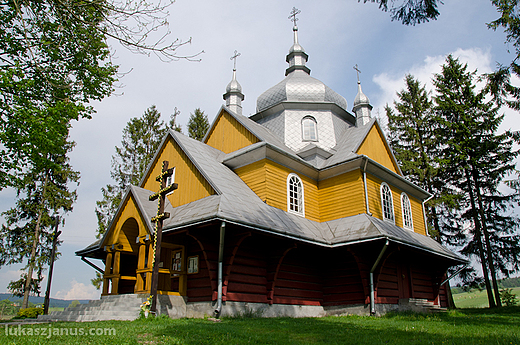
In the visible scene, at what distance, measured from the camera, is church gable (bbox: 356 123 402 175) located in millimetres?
16278

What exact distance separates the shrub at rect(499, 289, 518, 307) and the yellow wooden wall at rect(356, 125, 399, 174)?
912 cm

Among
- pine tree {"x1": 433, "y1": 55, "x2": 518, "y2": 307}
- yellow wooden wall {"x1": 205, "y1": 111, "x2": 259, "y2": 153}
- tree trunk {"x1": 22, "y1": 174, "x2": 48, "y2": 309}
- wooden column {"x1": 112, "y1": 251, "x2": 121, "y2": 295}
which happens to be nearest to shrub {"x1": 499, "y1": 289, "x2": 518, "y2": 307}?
pine tree {"x1": 433, "y1": 55, "x2": 518, "y2": 307}

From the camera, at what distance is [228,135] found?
16016 millimetres

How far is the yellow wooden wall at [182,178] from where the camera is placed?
12148 millimetres

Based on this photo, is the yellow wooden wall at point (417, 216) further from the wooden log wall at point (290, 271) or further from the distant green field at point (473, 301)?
the distant green field at point (473, 301)

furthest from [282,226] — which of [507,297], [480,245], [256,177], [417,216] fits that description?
[507,297]

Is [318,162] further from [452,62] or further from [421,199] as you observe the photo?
[452,62]

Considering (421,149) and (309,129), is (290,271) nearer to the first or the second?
(309,129)

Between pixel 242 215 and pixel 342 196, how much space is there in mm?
5414

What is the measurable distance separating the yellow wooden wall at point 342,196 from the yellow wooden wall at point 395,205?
501 mm

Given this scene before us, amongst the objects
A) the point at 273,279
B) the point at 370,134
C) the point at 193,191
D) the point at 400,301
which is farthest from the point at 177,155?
the point at 400,301

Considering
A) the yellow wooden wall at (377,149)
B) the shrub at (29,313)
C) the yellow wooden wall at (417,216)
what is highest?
the yellow wooden wall at (377,149)

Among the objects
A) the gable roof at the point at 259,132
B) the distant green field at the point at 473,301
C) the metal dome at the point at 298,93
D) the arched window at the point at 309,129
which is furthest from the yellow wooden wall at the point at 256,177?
the distant green field at the point at 473,301

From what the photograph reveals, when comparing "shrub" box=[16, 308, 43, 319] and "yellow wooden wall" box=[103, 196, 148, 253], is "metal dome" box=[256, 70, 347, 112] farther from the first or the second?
"shrub" box=[16, 308, 43, 319]
